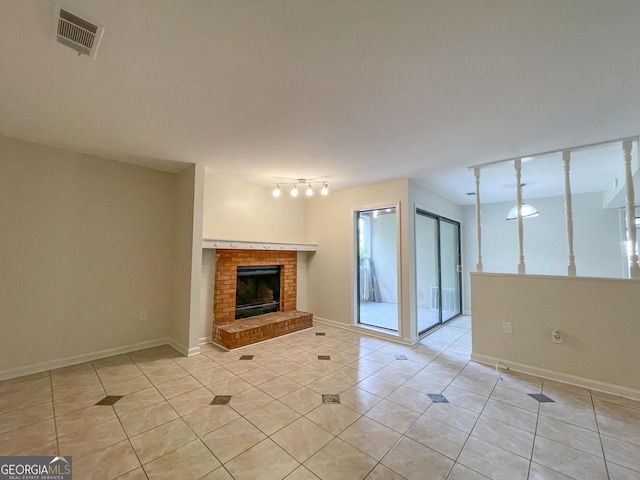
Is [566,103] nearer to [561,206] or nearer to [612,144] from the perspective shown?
[612,144]

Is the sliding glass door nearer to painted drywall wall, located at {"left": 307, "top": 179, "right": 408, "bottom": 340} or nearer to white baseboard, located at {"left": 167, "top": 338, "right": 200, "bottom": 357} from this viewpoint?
painted drywall wall, located at {"left": 307, "top": 179, "right": 408, "bottom": 340}

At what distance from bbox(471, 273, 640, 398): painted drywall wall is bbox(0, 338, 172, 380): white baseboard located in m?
4.04

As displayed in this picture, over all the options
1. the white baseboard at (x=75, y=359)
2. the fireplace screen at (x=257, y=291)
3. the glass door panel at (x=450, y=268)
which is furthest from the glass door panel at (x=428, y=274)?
the white baseboard at (x=75, y=359)

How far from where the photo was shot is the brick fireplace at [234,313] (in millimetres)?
3512

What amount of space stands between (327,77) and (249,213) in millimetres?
3008

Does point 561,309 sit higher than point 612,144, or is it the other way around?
point 612,144

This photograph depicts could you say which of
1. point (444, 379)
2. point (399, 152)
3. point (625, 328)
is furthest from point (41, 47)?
point (625, 328)

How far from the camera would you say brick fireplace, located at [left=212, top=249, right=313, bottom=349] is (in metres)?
3.51

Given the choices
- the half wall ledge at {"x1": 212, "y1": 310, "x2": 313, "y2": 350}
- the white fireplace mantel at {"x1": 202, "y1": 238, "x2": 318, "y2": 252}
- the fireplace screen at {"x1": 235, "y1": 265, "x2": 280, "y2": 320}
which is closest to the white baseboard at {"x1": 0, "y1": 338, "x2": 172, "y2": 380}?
the half wall ledge at {"x1": 212, "y1": 310, "x2": 313, "y2": 350}

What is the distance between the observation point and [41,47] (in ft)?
4.64

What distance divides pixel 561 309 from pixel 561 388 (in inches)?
30.8

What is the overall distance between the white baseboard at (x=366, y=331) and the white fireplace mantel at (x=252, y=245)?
1368mm

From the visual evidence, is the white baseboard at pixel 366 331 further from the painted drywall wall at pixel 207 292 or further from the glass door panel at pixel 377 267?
the painted drywall wall at pixel 207 292

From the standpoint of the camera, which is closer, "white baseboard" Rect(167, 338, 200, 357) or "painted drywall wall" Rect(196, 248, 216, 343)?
"white baseboard" Rect(167, 338, 200, 357)
